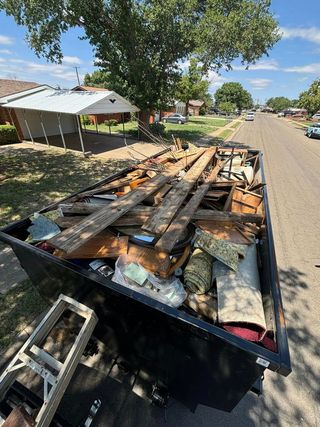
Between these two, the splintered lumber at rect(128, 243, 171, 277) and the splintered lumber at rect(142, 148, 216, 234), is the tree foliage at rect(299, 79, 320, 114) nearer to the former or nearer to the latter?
the splintered lumber at rect(142, 148, 216, 234)

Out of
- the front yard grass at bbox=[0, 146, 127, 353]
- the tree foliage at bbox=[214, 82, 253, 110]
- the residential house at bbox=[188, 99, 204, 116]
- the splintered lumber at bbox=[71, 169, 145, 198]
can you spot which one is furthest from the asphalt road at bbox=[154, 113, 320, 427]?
the tree foliage at bbox=[214, 82, 253, 110]

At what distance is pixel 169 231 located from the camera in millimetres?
1985

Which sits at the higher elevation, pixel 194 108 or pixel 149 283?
pixel 149 283

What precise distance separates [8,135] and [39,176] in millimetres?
8223

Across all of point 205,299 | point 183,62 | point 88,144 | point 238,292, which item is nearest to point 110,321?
point 205,299

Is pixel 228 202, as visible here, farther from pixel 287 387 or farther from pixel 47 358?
pixel 47 358

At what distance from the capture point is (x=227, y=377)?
4.50ft

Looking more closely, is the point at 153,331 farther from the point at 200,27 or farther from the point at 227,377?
the point at 200,27

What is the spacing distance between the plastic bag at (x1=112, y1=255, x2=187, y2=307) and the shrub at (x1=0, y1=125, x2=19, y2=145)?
51.2 ft

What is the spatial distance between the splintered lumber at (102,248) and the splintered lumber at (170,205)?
0.27 m

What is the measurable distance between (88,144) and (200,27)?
929 cm

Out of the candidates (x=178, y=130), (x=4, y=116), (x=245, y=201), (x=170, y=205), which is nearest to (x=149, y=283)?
(x=170, y=205)

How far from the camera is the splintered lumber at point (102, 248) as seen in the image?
1874 mm

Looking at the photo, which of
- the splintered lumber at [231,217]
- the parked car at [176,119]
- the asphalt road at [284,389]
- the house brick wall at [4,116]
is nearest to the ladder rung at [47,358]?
the asphalt road at [284,389]
